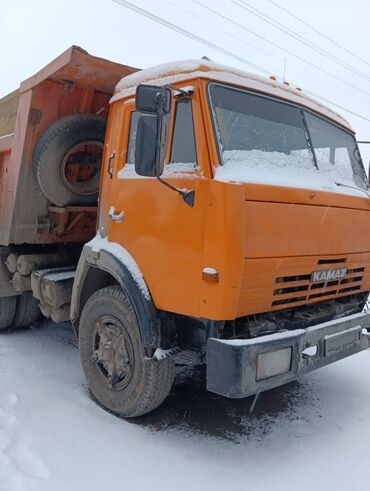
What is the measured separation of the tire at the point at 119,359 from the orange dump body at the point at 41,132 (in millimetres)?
1207

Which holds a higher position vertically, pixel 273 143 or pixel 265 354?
pixel 273 143

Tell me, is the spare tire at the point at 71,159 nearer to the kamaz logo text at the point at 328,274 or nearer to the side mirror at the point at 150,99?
the side mirror at the point at 150,99

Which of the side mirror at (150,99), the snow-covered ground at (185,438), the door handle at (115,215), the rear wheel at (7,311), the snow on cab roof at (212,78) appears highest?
the snow on cab roof at (212,78)

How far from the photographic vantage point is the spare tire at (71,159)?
4.36 meters

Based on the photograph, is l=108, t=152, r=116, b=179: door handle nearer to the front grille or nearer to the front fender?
the front fender

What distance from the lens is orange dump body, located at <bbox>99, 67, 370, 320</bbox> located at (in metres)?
2.78

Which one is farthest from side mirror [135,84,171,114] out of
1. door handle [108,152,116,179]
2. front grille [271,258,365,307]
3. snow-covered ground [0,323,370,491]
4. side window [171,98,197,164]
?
snow-covered ground [0,323,370,491]

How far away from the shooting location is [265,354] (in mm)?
2854

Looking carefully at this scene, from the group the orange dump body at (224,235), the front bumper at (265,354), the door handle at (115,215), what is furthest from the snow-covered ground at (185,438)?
the door handle at (115,215)

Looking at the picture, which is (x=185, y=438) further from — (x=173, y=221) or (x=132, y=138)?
(x=132, y=138)

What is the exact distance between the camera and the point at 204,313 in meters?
2.87

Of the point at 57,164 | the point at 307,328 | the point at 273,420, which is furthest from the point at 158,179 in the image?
the point at 273,420

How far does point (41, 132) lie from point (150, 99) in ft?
5.92

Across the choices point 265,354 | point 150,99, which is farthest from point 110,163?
point 265,354
